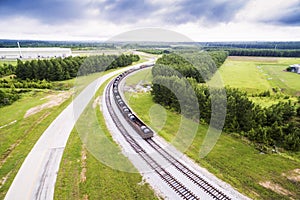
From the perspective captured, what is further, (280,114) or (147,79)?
(147,79)

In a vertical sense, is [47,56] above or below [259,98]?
above

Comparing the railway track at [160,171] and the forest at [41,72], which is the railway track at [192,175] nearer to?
the railway track at [160,171]

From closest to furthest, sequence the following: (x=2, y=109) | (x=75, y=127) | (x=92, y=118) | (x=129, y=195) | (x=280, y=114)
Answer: (x=129, y=195), (x=280, y=114), (x=75, y=127), (x=92, y=118), (x=2, y=109)

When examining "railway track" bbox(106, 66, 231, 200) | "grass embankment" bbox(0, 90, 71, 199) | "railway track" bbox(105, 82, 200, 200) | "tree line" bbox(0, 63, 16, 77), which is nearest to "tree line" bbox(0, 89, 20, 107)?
"grass embankment" bbox(0, 90, 71, 199)

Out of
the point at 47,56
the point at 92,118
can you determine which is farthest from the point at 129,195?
the point at 47,56

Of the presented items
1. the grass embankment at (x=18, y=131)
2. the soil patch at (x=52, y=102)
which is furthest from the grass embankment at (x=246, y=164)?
the soil patch at (x=52, y=102)

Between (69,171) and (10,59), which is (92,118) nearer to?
(69,171)
